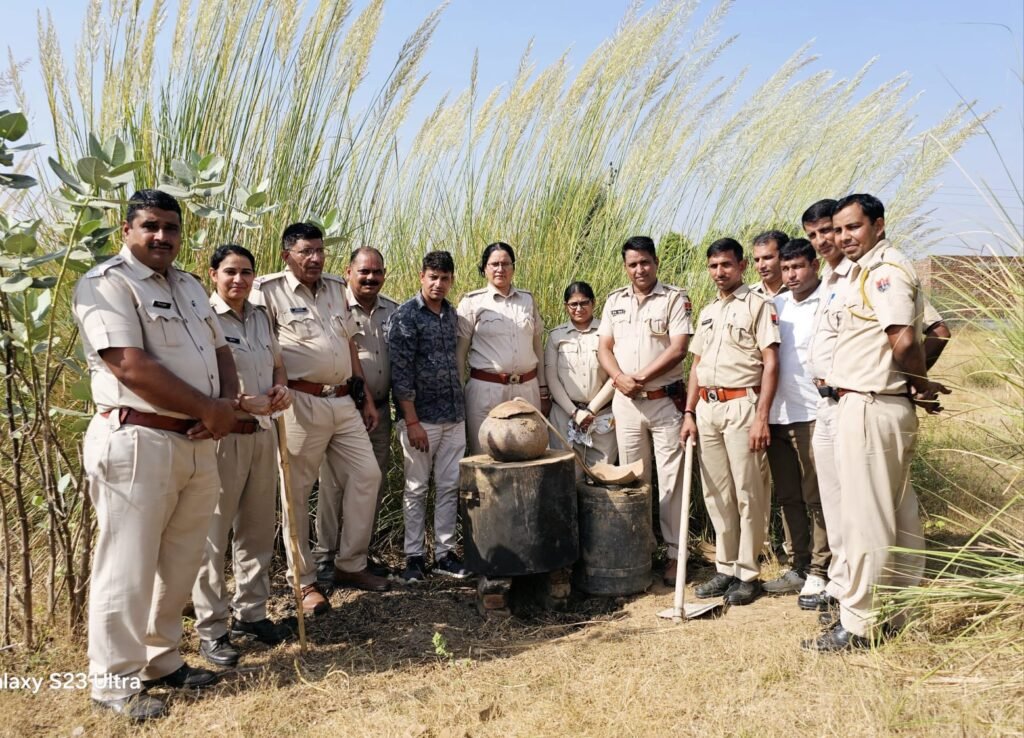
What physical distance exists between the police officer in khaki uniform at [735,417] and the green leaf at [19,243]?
3048 millimetres

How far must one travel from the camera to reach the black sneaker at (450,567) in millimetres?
4160

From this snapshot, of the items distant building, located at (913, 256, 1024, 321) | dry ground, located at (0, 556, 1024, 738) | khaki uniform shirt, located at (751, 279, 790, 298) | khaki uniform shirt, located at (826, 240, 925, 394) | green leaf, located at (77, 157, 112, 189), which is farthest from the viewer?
khaki uniform shirt, located at (751, 279, 790, 298)

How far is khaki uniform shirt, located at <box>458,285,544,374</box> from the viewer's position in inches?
171

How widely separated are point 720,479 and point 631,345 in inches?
35.4

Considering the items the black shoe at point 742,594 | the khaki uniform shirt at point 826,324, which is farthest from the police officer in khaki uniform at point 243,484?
the khaki uniform shirt at point 826,324

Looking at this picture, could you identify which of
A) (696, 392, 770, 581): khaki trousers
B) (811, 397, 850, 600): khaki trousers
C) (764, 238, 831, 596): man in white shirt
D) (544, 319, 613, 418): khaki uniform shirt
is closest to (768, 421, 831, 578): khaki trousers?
(764, 238, 831, 596): man in white shirt

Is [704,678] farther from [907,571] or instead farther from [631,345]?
[631,345]

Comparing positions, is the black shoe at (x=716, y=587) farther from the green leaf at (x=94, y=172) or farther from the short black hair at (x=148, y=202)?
the green leaf at (x=94, y=172)

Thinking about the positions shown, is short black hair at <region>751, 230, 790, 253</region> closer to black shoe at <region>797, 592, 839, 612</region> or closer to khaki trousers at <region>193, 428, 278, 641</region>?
black shoe at <region>797, 592, 839, 612</region>

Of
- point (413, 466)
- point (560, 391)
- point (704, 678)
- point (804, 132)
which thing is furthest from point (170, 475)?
point (804, 132)

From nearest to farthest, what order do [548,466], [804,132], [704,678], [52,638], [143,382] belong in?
[143,382], [704,678], [52,638], [548,466], [804,132]

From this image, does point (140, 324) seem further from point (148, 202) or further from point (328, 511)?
point (328, 511)

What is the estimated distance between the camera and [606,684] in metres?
2.80

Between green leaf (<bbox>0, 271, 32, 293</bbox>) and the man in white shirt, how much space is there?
3.32 meters
